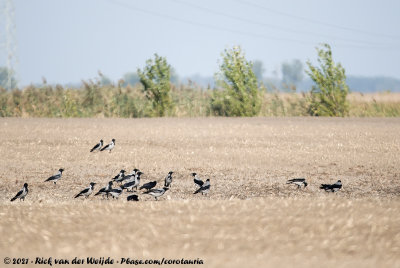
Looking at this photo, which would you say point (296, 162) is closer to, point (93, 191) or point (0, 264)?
point (93, 191)

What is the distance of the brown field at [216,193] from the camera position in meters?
4.85

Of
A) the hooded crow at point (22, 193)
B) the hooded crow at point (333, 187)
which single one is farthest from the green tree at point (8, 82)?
the hooded crow at point (333, 187)

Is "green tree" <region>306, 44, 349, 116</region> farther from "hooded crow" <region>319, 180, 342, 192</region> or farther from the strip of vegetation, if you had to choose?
"hooded crow" <region>319, 180, 342, 192</region>

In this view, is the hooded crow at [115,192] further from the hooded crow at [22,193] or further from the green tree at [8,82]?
the green tree at [8,82]

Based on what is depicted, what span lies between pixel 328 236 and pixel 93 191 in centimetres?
687

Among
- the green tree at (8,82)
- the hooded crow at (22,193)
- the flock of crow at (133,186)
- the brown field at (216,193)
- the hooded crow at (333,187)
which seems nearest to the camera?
the brown field at (216,193)

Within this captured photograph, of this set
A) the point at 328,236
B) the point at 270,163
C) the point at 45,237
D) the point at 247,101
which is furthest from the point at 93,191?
the point at 247,101

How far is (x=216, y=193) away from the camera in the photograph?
10.9 metres

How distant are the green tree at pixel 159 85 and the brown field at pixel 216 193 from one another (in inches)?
176

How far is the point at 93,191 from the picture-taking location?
11.2 m

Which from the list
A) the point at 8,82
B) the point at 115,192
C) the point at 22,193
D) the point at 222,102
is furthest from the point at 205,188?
the point at 8,82

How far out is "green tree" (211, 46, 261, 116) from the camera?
86.5ft

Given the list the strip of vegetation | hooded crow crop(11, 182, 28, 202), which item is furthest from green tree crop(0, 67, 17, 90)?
hooded crow crop(11, 182, 28, 202)

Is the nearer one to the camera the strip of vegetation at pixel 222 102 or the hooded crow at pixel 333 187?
the hooded crow at pixel 333 187
